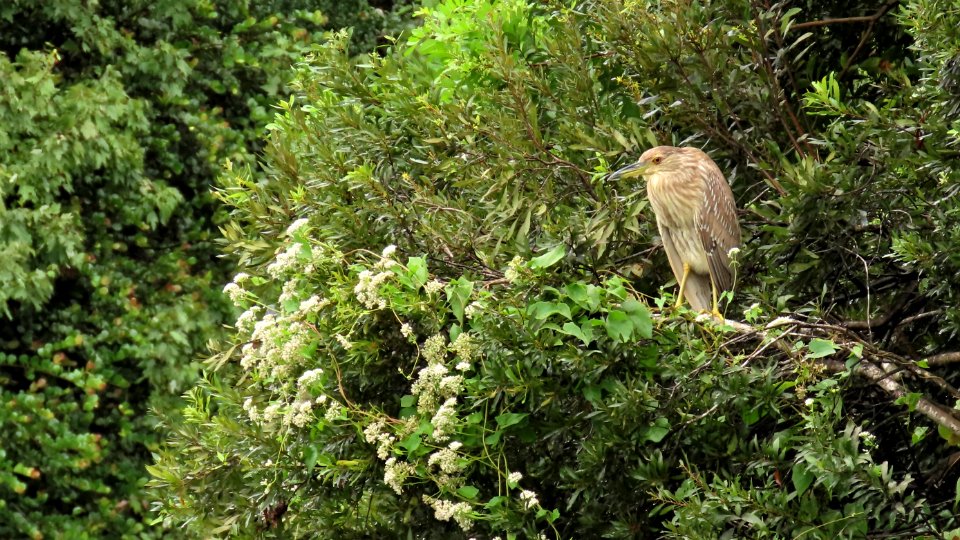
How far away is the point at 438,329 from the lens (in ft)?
12.6

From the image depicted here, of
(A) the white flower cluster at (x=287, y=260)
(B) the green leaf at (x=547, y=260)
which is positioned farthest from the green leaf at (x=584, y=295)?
(A) the white flower cluster at (x=287, y=260)

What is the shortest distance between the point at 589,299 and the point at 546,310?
0.12 meters

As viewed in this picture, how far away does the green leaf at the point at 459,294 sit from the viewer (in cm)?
375

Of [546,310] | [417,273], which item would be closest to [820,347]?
[546,310]

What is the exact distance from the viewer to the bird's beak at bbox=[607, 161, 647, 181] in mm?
4648

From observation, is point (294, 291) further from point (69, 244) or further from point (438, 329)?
point (69, 244)

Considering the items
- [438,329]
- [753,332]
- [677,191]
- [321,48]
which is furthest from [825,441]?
[321,48]

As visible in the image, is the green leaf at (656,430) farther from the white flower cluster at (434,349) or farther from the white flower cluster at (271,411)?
the white flower cluster at (271,411)

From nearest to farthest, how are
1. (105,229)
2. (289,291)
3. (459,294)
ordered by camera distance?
(459,294), (289,291), (105,229)

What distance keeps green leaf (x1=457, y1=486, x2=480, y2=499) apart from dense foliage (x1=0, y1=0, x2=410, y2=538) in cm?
644

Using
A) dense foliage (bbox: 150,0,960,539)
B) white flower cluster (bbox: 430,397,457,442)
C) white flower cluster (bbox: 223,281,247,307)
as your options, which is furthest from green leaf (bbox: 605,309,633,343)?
white flower cluster (bbox: 223,281,247,307)

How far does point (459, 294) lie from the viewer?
3.76 metres

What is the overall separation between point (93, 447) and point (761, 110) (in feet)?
22.5

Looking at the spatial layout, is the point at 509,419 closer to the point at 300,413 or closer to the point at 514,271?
the point at 514,271
